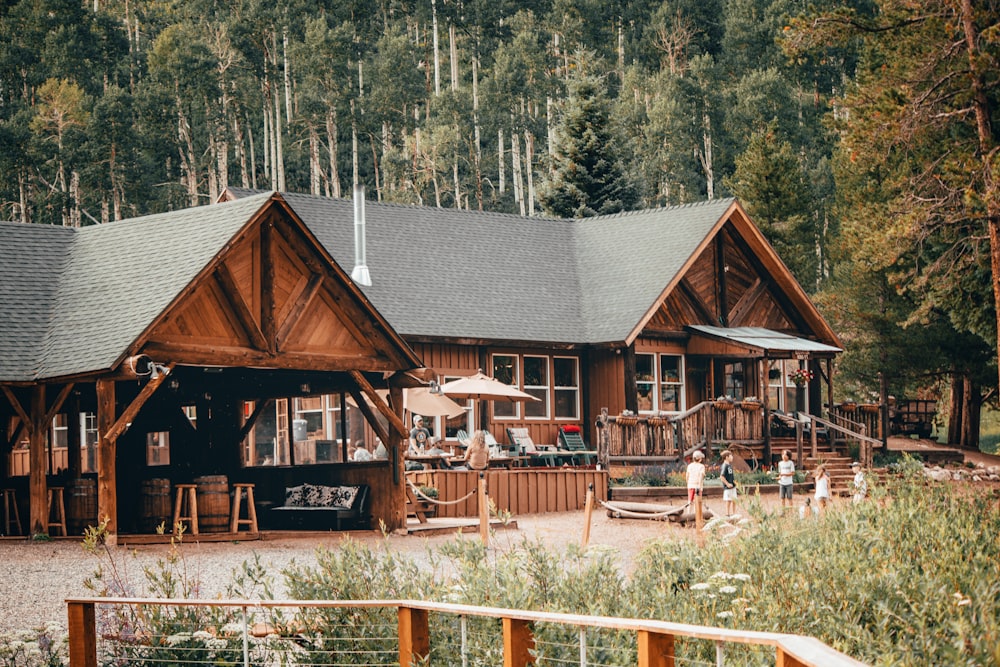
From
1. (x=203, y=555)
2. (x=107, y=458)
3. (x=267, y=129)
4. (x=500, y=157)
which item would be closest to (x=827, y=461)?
(x=203, y=555)

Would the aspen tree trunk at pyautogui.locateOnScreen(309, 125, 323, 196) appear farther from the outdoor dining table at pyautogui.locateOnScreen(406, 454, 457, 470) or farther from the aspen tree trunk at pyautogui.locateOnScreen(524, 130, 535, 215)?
the outdoor dining table at pyautogui.locateOnScreen(406, 454, 457, 470)

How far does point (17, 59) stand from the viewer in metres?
76.0

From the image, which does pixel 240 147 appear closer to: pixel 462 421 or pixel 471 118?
pixel 471 118

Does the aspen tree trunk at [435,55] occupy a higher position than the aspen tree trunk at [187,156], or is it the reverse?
the aspen tree trunk at [435,55]

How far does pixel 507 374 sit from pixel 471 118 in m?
46.5

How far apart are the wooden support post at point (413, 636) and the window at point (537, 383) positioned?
86.7 feet

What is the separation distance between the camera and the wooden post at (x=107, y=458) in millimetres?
21281

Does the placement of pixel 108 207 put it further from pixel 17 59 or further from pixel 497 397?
pixel 497 397

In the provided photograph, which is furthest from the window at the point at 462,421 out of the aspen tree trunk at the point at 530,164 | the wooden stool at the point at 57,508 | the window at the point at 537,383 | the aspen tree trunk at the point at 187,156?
the aspen tree trunk at the point at 187,156

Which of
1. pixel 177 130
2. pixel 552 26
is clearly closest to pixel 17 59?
pixel 177 130

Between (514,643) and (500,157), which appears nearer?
(514,643)

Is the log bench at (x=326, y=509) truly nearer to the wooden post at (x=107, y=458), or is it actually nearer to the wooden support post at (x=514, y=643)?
the wooden post at (x=107, y=458)

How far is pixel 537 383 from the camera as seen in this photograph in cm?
3691

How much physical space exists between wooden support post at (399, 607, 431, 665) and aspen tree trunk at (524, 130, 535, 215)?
219ft
